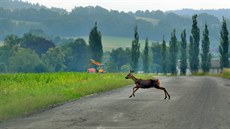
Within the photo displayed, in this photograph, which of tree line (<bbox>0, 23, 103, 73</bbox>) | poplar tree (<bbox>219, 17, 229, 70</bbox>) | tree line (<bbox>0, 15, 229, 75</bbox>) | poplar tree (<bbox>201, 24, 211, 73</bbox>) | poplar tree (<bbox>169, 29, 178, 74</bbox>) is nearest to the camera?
poplar tree (<bbox>219, 17, 229, 70</bbox>)

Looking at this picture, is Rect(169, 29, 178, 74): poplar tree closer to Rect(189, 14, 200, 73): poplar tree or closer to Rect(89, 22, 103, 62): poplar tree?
Rect(189, 14, 200, 73): poplar tree

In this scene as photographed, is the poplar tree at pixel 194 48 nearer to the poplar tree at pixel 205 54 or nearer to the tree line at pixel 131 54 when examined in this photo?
the tree line at pixel 131 54

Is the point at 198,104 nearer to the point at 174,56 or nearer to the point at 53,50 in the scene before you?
the point at 174,56

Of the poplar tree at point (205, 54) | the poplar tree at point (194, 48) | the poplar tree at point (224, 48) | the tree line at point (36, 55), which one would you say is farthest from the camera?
the tree line at point (36, 55)

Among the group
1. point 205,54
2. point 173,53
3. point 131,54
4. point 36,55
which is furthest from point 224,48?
point 36,55

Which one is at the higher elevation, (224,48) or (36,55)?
(36,55)

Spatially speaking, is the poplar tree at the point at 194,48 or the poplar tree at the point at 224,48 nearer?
the poplar tree at the point at 224,48

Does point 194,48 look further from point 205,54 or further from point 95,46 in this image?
point 95,46

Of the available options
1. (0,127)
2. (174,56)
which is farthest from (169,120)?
(174,56)

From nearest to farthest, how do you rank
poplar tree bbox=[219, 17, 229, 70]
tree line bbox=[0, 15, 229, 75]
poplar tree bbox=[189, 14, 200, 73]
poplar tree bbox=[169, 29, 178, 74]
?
poplar tree bbox=[219, 17, 229, 70], poplar tree bbox=[189, 14, 200, 73], tree line bbox=[0, 15, 229, 75], poplar tree bbox=[169, 29, 178, 74]

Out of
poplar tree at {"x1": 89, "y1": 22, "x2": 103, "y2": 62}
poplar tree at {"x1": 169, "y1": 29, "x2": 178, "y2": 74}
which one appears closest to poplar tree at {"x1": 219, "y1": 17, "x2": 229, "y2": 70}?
poplar tree at {"x1": 169, "y1": 29, "x2": 178, "y2": 74}

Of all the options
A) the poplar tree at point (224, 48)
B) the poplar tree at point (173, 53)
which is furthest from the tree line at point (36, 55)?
the poplar tree at point (224, 48)

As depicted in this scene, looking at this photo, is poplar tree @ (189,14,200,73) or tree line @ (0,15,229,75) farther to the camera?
tree line @ (0,15,229,75)

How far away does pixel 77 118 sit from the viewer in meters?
16.9
